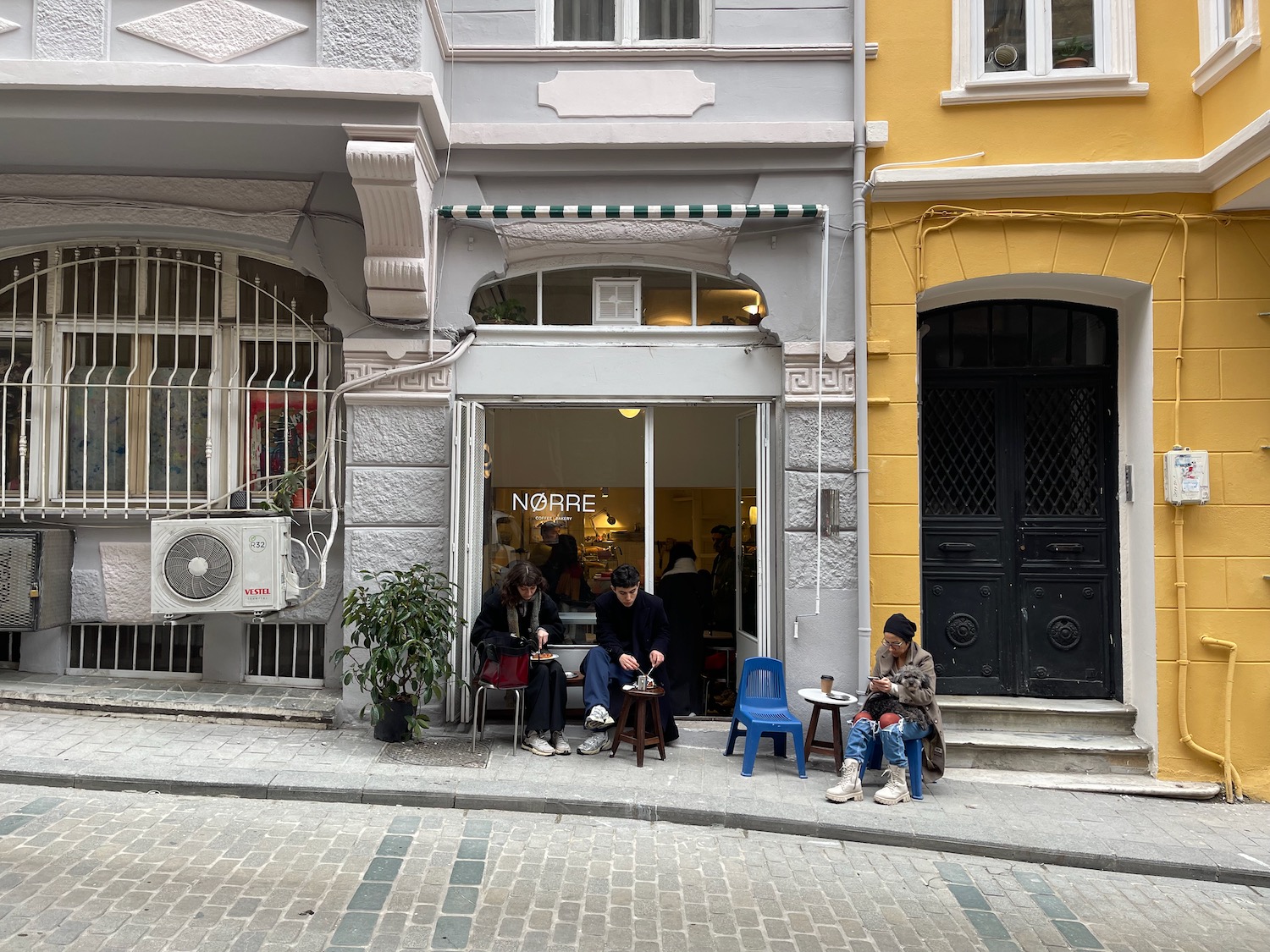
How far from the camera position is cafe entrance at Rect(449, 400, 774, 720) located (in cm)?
749

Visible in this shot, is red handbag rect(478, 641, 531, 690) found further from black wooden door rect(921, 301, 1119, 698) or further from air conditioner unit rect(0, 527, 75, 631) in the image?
air conditioner unit rect(0, 527, 75, 631)

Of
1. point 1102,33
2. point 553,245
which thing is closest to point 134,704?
point 553,245

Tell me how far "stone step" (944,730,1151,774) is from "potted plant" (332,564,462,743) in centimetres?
382

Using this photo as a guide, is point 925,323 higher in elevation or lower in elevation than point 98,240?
lower

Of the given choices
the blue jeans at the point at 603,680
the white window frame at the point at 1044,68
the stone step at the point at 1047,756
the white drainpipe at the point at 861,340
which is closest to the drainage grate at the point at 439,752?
the blue jeans at the point at 603,680

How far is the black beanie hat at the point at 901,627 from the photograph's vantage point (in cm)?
612

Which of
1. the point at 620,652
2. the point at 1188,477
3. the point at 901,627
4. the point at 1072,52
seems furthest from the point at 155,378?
the point at 1188,477

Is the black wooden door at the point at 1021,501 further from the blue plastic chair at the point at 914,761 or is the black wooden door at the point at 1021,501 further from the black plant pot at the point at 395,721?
the black plant pot at the point at 395,721

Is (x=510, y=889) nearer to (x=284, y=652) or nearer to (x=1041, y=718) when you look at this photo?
(x=284, y=652)

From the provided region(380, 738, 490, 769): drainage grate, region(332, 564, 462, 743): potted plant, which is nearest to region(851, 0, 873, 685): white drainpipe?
region(380, 738, 490, 769): drainage grate

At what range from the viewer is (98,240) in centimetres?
761

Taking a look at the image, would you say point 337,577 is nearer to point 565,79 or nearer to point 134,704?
point 134,704

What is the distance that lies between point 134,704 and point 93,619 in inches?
45.3

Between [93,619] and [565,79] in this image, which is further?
[93,619]
